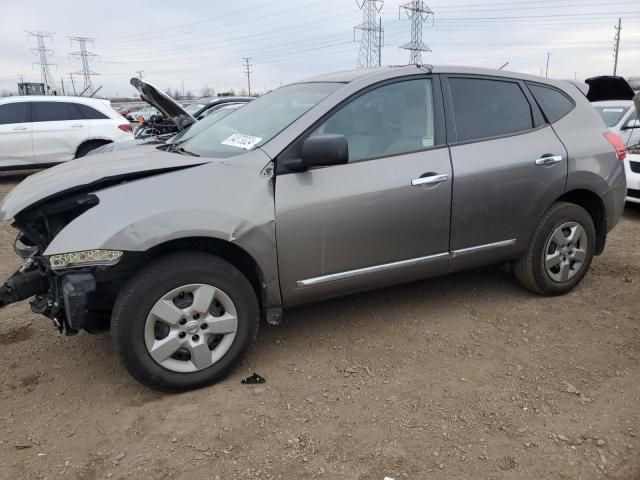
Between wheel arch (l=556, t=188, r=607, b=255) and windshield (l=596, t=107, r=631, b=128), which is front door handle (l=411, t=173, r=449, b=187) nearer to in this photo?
wheel arch (l=556, t=188, r=607, b=255)

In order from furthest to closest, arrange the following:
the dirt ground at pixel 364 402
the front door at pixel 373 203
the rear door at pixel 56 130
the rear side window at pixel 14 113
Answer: the rear door at pixel 56 130, the rear side window at pixel 14 113, the front door at pixel 373 203, the dirt ground at pixel 364 402

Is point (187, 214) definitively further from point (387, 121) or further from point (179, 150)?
point (387, 121)

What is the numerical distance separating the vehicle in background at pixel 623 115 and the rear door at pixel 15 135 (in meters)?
9.97

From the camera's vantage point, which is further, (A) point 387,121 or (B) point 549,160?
(B) point 549,160

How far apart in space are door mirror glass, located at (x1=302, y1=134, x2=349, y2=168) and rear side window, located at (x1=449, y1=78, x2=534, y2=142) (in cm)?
108

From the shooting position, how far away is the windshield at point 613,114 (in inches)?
354

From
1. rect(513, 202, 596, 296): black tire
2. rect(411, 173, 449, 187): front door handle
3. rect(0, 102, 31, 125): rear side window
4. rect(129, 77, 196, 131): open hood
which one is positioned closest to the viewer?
rect(411, 173, 449, 187): front door handle

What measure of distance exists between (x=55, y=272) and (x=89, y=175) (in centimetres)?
62

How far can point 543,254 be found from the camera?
400 centimetres

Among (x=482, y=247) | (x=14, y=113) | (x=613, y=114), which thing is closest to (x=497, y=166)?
(x=482, y=247)

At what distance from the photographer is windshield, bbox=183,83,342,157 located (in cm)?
321

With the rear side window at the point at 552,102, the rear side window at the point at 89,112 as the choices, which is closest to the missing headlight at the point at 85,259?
the rear side window at the point at 552,102

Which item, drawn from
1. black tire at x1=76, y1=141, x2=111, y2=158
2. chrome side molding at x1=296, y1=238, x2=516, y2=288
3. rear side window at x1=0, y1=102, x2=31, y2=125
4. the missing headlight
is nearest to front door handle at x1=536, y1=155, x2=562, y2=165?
chrome side molding at x1=296, y1=238, x2=516, y2=288

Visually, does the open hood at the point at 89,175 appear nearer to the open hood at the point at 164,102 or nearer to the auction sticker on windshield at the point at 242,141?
the auction sticker on windshield at the point at 242,141
